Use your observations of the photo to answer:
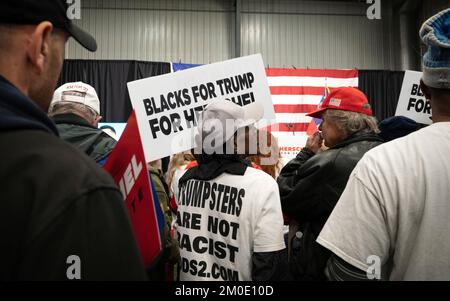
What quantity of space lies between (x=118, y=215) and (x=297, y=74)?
24.4 ft

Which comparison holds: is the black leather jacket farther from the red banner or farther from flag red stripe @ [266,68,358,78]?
flag red stripe @ [266,68,358,78]

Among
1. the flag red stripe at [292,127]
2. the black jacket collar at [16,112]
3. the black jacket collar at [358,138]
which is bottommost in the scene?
the flag red stripe at [292,127]

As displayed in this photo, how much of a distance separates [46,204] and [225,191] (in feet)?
3.99

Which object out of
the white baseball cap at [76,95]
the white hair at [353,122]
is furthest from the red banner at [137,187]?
the white hair at [353,122]

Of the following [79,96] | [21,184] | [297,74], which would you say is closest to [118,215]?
[21,184]

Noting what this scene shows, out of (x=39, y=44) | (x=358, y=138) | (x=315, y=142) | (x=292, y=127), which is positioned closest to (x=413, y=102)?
(x=315, y=142)

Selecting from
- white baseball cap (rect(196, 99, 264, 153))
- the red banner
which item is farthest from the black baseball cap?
white baseball cap (rect(196, 99, 264, 153))

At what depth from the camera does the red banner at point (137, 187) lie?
37.5 inches

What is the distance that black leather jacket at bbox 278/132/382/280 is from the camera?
70.8 inches

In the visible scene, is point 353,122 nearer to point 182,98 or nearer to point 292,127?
point 182,98

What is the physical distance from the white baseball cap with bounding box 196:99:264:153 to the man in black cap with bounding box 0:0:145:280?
1139mm

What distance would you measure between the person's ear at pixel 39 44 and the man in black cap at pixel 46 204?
0.02 metres

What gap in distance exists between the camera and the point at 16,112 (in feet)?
2.17

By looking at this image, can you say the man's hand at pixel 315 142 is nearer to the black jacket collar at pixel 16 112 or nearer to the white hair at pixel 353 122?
the white hair at pixel 353 122
